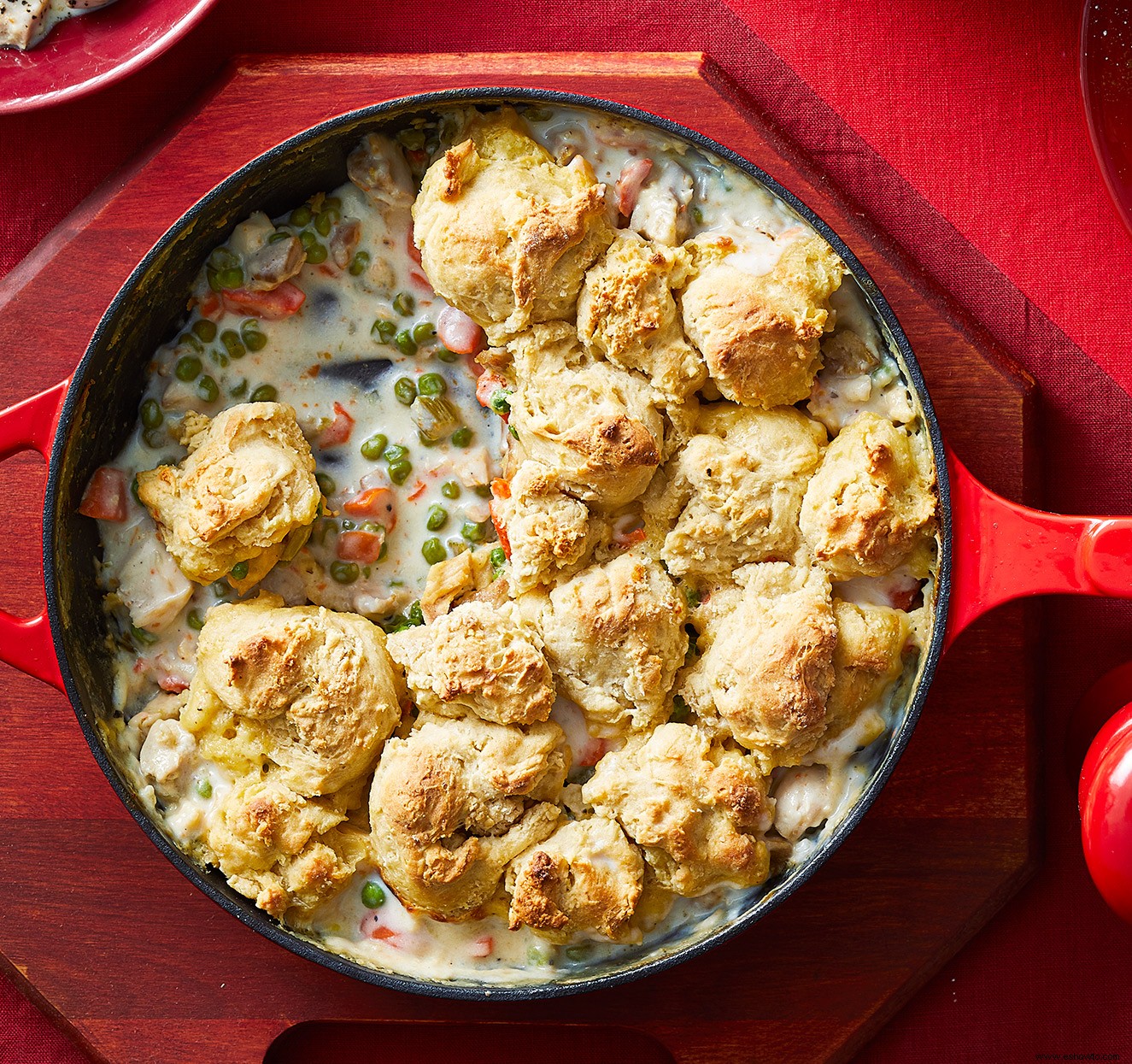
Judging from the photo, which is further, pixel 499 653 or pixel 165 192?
pixel 165 192

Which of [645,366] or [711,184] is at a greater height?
[711,184]

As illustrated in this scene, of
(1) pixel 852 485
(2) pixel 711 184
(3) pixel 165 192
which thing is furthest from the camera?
(3) pixel 165 192

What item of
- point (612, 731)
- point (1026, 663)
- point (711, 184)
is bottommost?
point (1026, 663)

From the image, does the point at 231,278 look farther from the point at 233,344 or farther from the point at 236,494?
the point at 236,494

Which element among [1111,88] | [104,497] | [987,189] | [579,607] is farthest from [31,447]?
[1111,88]

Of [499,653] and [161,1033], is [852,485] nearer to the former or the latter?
[499,653]

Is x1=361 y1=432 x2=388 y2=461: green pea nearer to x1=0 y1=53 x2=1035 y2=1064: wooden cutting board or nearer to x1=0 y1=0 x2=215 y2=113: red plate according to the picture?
x1=0 y1=53 x2=1035 y2=1064: wooden cutting board

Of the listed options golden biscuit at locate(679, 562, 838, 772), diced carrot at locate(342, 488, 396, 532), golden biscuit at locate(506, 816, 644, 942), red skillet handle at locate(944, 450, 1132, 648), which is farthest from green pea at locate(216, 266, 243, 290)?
red skillet handle at locate(944, 450, 1132, 648)

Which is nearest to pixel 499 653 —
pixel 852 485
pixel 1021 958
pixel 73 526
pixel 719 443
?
pixel 719 443

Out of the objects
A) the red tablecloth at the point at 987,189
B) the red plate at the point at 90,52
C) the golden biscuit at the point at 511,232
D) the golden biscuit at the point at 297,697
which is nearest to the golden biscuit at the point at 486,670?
the golden biscuit at the point at 297,697
